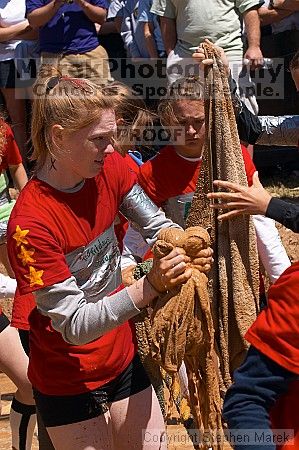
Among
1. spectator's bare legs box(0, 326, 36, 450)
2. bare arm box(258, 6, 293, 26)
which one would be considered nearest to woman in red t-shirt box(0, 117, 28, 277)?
spectator's bare legs box(0, 326, 36, 450)

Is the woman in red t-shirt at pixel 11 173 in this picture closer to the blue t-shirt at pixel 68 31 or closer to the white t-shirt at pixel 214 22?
the white t-shirt at pixel 214 22

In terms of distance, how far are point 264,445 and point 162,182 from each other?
217 cm

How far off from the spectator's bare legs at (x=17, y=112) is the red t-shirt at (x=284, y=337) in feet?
18.6

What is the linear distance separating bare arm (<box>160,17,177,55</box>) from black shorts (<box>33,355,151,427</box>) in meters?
4.14

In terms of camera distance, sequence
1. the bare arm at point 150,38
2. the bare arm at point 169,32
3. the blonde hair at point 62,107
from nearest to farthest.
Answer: the blonde hair at point 62,107 < the bare arm at point 169,32 < the bare arm at point 150,38

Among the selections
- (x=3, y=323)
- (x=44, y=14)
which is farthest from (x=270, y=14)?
(x=3, y=323)

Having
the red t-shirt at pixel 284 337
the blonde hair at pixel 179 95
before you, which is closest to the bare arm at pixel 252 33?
the blonde hair at pixel 179 95

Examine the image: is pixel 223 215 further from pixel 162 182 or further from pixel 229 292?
pixel 162 182

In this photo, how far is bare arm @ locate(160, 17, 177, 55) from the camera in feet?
22.5

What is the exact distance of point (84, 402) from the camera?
3062 mm

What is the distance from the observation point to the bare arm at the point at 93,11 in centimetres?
723

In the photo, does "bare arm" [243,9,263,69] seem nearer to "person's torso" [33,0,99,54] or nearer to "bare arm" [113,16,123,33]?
"person's torso" [33,0,99,54]

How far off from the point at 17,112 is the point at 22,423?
4094 mm

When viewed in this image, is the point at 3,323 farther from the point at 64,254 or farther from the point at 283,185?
the point at 283,185
